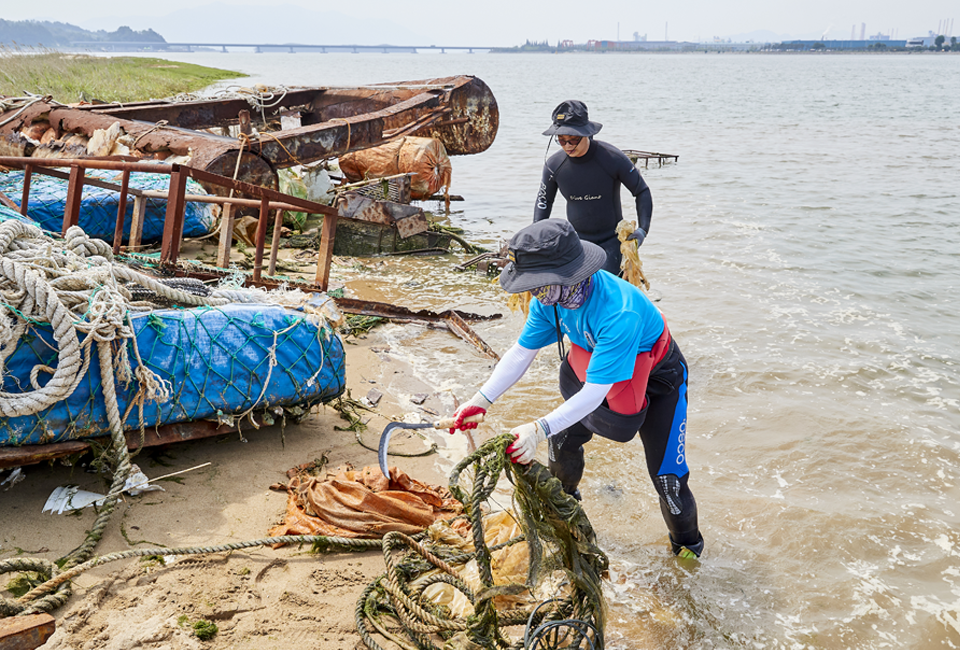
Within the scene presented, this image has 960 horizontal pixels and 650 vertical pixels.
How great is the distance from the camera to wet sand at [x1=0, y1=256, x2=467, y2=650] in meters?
2.91

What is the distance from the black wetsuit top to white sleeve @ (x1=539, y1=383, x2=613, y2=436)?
2.63 m

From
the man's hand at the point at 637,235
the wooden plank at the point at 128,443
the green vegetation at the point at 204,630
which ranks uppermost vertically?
the man's hand at the point at 637,235

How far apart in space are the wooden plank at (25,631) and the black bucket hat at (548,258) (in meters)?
1.94

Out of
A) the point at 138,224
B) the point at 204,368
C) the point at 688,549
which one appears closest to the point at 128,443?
the point at 204,368

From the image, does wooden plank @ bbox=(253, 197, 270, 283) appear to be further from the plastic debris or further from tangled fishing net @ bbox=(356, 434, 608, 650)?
tangled fishing net @ bbox=(356, 434, 608, 650)

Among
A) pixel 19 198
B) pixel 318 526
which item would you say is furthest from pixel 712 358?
pixel 19 198

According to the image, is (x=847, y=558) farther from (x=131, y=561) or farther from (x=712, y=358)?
(x=131, y=561)

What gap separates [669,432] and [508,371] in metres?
0.85

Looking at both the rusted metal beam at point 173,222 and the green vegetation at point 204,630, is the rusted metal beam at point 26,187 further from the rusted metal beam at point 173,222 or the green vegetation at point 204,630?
the green vegetation at point 204,630

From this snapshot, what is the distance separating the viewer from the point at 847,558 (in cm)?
398

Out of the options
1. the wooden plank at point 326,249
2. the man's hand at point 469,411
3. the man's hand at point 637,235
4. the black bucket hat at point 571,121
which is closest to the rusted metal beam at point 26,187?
the wooden plank at point 326,249

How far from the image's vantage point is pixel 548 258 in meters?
2.64

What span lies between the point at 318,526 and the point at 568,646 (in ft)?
4.74

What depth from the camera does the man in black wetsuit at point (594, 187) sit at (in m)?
5.11
